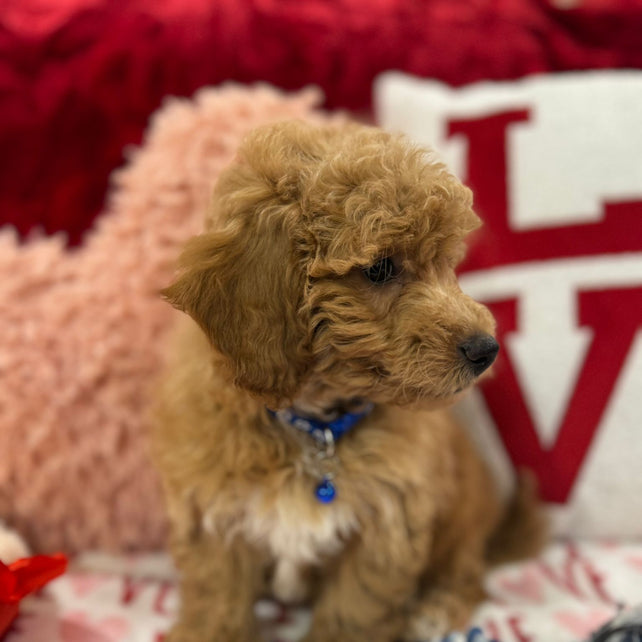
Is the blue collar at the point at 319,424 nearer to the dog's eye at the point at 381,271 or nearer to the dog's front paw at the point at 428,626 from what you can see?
the dog's eye at the point at 381,271

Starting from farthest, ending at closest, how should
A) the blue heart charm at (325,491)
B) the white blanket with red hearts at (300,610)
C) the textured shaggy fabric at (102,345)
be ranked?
the textured shaggy fabric at (102,345)
the white blanket with red hearts at (300,610)
the blue heart charm at (325,491)

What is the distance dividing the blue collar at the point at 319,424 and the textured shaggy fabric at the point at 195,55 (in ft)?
3.31

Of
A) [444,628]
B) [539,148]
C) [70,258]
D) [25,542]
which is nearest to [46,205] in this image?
[70,258]

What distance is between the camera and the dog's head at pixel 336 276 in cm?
127

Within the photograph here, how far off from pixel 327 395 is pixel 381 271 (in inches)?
11.4

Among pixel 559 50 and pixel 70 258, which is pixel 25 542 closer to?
pixel 70 258

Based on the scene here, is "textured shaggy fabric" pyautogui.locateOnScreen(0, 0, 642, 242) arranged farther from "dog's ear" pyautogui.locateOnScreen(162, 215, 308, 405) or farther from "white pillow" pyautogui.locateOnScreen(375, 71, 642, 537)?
"dog's ear" pyautogui.locateOnScreen(162, 215, 308, 405)

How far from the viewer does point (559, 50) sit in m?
2.29

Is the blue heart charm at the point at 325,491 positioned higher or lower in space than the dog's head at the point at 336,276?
lower

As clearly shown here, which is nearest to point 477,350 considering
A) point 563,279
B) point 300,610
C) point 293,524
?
point 293,524

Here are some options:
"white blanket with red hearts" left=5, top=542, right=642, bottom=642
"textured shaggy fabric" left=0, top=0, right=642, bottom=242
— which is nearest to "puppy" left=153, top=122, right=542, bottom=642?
"white blanket with red hearts" left=5, top=542, right=642, bottom=642

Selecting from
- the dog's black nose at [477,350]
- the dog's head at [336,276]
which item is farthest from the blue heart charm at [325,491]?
the dog's black nose at [477,350]

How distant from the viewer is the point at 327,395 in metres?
1.45

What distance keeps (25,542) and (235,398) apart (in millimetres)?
866
